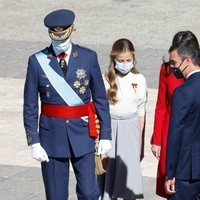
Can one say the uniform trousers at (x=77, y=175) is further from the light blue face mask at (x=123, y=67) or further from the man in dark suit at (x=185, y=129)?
the man in dark suit at (x=185, y=129)

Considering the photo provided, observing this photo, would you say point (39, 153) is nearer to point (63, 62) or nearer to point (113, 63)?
point (63, 62)

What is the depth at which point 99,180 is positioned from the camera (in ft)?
30.0

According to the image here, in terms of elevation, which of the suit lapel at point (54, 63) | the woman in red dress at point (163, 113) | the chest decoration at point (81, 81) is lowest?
the woman in red dress at point (163, 113)

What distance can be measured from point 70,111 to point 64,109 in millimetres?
50

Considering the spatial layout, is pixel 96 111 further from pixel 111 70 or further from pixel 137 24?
pixel 137 24

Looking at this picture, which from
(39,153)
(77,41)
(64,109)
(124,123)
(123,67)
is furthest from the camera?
(77,41)

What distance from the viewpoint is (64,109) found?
27.1ft

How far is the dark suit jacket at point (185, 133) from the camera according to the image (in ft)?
23.5

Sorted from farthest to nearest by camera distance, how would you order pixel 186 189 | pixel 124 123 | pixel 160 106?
pixel 124 123, pixel 160 106, pixel 186 189

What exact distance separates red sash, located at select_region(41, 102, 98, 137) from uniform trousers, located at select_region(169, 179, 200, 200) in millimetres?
1248

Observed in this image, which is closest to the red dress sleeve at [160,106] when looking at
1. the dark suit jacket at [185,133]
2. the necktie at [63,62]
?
the necktie at [63,62]

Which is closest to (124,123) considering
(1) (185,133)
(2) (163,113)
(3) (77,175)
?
(2) (163,113)

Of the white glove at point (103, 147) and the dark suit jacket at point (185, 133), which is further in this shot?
the white glove at point (103, 147)

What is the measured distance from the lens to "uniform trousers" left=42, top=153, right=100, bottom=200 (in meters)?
8.30
